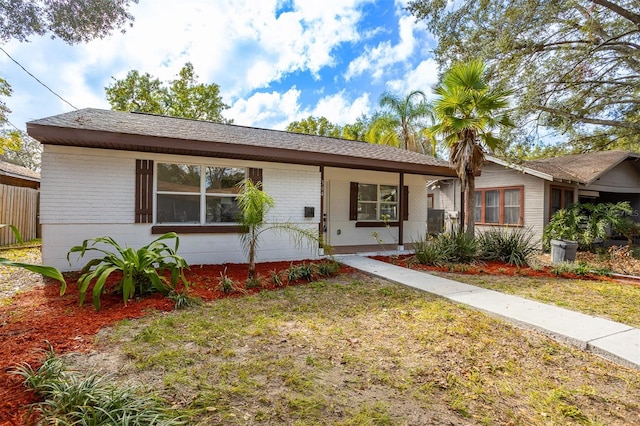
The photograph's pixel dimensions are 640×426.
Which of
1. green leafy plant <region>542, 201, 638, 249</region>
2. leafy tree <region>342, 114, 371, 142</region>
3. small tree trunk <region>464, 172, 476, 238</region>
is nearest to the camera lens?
small tree trunk <region>464, 172, 476, 238</region>

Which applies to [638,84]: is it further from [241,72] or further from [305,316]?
[241,72]

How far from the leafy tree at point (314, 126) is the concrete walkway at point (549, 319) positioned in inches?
975

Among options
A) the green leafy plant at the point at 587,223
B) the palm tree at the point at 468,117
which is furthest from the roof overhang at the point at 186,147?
the green leafy plant at the point at 587,223

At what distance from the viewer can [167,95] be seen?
22.8 meters

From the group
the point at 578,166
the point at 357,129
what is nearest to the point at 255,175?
the point at 578,166

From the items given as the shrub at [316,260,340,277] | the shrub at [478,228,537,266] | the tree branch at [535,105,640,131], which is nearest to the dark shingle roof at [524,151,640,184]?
the tree branch at [535,105,640,131]

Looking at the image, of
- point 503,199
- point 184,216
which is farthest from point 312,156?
point 503,199

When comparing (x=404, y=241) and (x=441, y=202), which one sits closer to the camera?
(x=404, y=241)

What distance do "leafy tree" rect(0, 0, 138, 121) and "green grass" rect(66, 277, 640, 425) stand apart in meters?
6.65

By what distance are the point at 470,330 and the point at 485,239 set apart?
19.2 feet

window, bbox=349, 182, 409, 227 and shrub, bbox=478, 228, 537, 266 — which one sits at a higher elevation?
window, bbox=349, 182, 409, 227

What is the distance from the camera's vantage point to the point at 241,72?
49.8ft

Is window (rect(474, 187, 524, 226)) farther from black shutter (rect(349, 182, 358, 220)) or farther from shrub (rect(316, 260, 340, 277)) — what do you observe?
shrub (rect(316, 260, 340, 277))

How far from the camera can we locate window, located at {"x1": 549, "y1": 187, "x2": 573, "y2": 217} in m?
11.5
